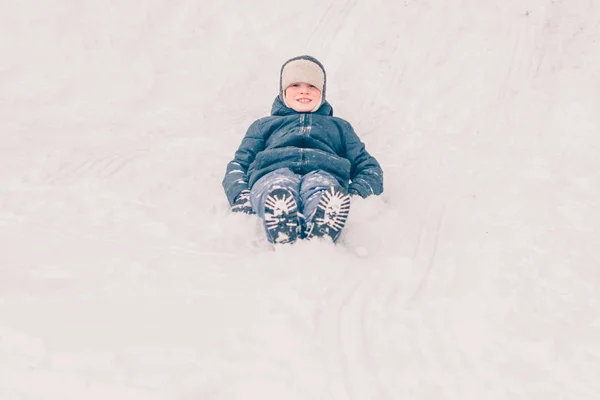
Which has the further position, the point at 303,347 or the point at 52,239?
the point at 52,239

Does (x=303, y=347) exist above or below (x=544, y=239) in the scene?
below

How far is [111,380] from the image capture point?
1.81 metres

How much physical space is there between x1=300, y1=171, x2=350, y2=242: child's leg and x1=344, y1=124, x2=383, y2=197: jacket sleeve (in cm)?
48

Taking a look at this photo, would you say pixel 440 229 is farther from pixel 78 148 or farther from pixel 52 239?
pixel 78 148

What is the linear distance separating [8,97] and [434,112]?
3607 mm

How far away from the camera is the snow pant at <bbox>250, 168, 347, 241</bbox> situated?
2.84 m

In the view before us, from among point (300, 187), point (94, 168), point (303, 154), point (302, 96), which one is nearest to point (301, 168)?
point (303, 154)

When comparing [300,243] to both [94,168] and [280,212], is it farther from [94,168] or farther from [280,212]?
[94,168]

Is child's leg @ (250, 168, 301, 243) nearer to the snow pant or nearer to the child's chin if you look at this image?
the snow pant

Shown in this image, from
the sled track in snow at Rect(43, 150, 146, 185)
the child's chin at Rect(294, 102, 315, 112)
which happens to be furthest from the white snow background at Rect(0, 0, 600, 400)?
the child's chin at Rect(294, 102, 315, 112)

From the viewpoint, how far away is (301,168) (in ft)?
10.8

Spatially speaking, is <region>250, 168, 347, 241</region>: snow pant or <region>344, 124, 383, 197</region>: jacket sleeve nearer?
<region>250, 168, 347, 241</region>: snow pant

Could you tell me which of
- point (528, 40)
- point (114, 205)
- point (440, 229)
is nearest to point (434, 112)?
point (528, 40)

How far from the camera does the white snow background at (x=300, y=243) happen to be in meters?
1.99
